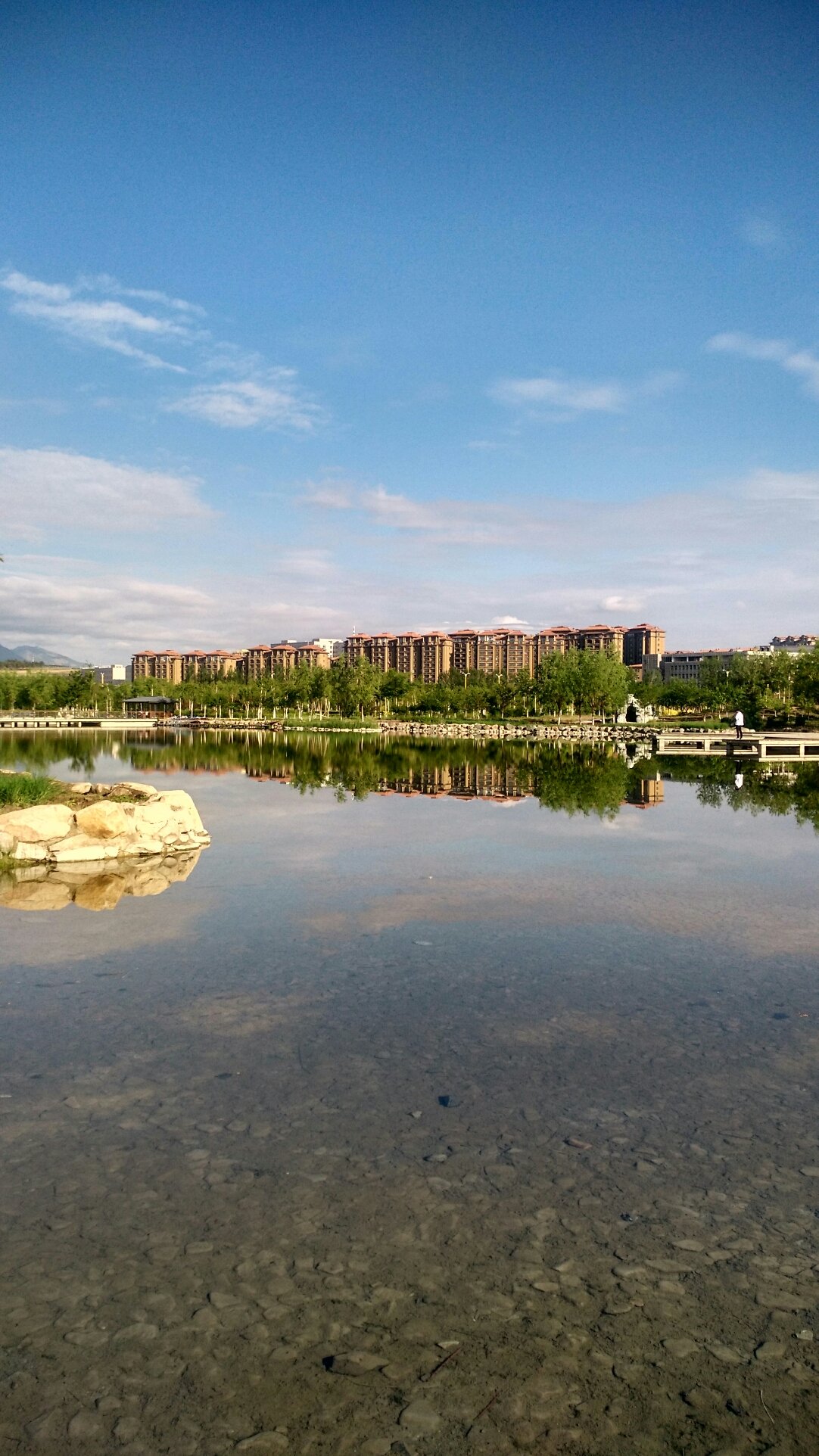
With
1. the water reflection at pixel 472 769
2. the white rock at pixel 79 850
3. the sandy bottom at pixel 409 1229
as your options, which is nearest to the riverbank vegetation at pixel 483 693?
the water reflection at pixel 472 769

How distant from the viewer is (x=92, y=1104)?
6.98 m

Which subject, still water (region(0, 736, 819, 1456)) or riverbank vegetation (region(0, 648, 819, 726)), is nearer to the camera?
still water (region(0, 736, 819, 1456))

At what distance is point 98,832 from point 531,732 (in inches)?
2685

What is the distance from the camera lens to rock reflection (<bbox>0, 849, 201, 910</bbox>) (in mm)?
13750

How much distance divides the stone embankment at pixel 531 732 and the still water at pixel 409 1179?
190 ft

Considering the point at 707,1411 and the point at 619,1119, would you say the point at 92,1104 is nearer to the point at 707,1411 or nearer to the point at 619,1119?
the point at 619,1119

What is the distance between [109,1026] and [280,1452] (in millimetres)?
5204

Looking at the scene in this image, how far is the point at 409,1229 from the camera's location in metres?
5.45

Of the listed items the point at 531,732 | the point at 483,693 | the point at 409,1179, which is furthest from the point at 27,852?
the point at 483,693

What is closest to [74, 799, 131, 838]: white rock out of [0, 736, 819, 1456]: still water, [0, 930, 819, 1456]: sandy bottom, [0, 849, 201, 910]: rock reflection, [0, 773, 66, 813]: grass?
[0, 849, 201, 910]: rock reflection

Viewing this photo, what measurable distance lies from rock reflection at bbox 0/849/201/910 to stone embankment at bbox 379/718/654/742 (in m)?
53.9

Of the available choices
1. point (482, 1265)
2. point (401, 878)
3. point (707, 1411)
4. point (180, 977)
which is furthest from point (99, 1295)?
point (401, 878)

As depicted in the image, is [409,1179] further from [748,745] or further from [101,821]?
[748,745]

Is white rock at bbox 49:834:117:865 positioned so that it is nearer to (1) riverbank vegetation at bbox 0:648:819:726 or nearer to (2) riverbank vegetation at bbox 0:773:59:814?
(2) riverbank vegetation at bbox 0:773:59:814
